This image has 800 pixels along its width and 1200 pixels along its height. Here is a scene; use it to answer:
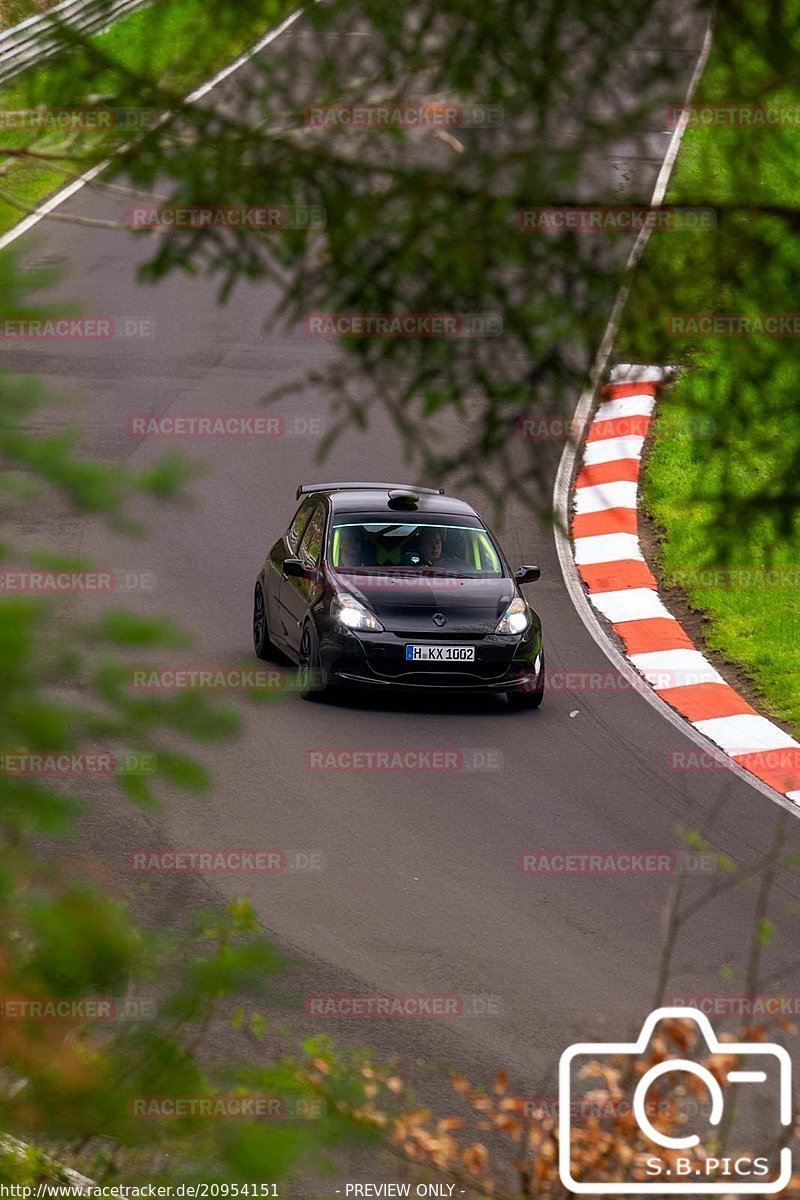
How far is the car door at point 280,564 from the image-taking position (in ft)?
47.0

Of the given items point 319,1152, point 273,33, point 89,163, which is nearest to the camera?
point 319,1152

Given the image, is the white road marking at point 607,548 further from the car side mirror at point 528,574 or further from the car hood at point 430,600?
the car hood at point 430,600

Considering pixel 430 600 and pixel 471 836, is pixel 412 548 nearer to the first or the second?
pixel 430 600

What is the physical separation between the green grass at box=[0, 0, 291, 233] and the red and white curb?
18.3 ft

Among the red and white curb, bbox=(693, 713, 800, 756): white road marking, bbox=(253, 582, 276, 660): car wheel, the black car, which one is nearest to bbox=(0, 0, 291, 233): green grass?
the red and white curb

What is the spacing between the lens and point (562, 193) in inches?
199

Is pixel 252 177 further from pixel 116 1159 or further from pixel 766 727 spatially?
pixel 766 727

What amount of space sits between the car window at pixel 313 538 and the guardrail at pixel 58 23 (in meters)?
9.10

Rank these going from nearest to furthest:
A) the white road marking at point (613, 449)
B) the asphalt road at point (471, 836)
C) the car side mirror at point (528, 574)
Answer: the asphalt road at point (471, 836), the car side mirror at point (528, 574), the white road marking at point (613, 449)

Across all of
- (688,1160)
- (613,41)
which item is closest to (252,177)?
(613,41)

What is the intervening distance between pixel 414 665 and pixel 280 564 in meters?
2.18

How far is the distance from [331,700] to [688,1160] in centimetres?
888

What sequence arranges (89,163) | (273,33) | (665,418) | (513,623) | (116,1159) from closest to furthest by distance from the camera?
(116,1159) → (89,163) → (273,33) → (513,623) → (665,418)

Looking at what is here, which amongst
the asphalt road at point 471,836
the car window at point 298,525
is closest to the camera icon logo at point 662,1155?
the asphalt road at point 471,836
